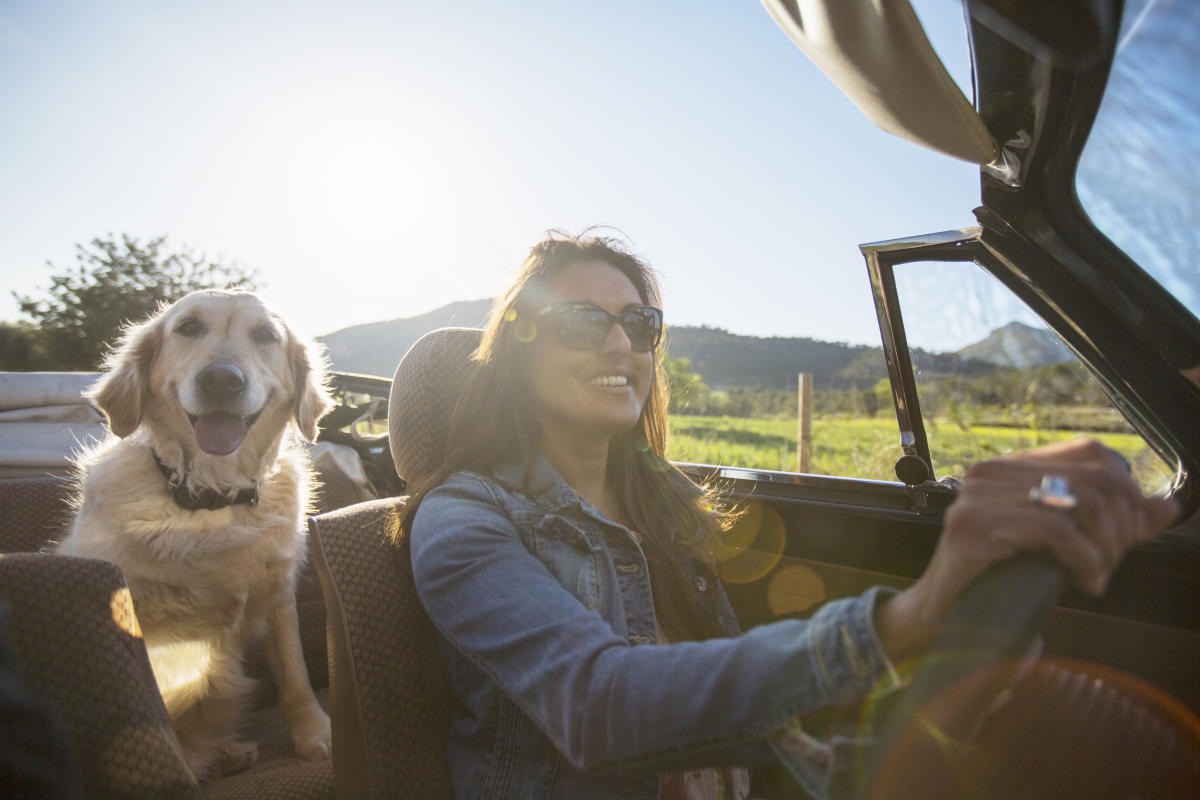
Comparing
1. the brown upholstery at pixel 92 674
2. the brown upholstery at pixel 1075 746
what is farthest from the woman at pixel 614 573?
the brown upholstery at pixel 92 674

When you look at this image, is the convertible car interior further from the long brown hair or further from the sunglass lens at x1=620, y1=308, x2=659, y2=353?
the sunglass lens at x1=620, y1=308, x2=659, y2=353

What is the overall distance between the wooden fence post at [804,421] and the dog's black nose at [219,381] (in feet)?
23.2

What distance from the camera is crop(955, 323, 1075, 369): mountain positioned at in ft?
6.36

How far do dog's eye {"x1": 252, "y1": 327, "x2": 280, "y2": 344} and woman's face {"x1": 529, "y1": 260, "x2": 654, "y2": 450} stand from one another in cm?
180

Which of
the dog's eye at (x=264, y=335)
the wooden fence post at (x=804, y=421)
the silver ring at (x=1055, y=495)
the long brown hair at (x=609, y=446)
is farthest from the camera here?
the wooden fence post at (x=804, y=421)

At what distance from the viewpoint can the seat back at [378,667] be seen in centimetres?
144

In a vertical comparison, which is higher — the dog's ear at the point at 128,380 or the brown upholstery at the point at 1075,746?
the dog's ear at the point at 128,380

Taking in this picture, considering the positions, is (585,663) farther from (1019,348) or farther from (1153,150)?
(1019,348)

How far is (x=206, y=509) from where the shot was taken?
2551 millimetres

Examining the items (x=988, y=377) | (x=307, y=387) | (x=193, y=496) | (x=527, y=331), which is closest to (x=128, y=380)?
(x=193, y=496)

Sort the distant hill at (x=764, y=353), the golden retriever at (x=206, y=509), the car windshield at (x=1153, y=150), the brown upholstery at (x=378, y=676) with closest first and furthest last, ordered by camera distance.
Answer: the car windshield at (x=1153, y=150) → the brown upholstery at (x=378, y=676) → the distant hill at (x=764, y=353) → the golden retriever at (x=206, y=509)

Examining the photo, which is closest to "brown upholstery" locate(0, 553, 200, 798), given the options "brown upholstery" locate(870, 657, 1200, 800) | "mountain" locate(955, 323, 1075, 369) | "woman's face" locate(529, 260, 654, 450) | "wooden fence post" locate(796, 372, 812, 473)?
"woman's face" locate(529, 260, 654, 450)

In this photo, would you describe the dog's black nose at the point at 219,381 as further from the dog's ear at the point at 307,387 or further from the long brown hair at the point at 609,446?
the long brown hair at the point at 609,446

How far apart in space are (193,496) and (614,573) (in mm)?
1884
